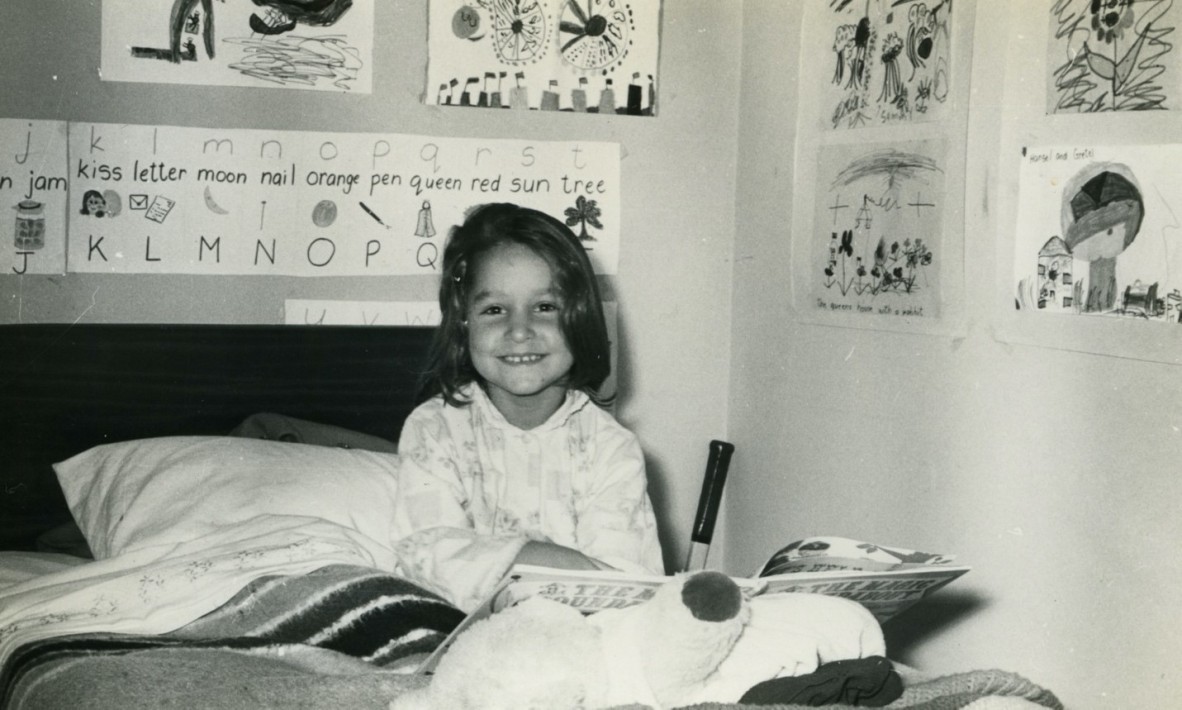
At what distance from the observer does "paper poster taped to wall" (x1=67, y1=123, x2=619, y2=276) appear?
68.2 inches

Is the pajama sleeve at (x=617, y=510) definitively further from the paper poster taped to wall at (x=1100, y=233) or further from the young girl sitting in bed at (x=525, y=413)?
the paper poster taped to wall at (x=1100, y=233)

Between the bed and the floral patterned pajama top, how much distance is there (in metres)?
0.12

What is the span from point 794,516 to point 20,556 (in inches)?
47.4

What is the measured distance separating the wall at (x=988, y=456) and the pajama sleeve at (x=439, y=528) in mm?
602

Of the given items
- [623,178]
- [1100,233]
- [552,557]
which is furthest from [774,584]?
[623,178]

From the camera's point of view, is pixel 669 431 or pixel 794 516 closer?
pixel 794 516

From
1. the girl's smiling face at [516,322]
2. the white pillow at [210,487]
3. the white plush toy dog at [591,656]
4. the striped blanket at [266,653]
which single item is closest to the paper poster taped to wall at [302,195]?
the white pillow at [210,487]

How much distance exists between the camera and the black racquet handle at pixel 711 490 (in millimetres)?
1974

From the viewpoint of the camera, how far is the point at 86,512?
1505mm

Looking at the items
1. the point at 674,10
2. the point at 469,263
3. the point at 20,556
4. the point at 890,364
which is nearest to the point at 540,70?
the point at 674,10

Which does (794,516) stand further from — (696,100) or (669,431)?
(696,100)

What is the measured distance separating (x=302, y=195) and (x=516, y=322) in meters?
0.63

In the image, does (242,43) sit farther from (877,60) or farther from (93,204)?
(877,60)

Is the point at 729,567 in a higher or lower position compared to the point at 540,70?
lower
